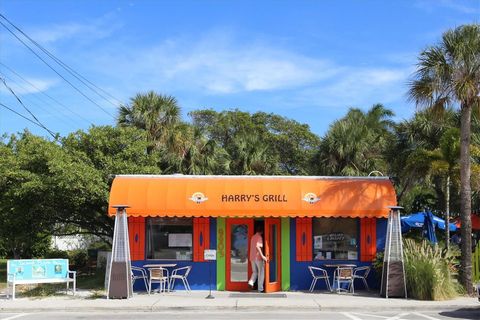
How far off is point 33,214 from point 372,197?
40.1ft

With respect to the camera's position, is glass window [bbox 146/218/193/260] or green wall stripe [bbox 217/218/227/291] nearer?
green wall stripe [bbox 217/218/227/291]

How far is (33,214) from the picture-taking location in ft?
66.9

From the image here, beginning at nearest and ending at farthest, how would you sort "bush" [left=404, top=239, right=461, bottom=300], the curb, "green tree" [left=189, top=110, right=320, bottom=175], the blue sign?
the curb
"bush" [left=404, top=239, right=461, bottom=300]
the blue sign
"green tree" [left=189, top=110, right=320, bottom=175]

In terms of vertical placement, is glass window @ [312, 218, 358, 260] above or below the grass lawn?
above

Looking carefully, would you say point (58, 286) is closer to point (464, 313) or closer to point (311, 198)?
point (311, 198)

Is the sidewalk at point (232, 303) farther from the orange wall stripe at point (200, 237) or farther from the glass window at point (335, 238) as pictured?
the glass window at point (335, 238)

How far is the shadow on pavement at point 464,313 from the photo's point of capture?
12453 mm

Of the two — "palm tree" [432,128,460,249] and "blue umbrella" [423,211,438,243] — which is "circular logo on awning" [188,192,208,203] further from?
"blue umbrella" [423,211,438,243]

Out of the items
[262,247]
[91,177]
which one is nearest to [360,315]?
[262,247]

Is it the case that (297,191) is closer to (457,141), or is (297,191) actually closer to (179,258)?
(179,258)

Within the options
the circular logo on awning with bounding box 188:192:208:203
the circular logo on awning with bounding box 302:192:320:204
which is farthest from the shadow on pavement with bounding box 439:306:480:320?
the circular logo on awning with bounding box 188:192:208:203

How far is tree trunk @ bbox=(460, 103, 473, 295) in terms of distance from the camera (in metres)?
15.6

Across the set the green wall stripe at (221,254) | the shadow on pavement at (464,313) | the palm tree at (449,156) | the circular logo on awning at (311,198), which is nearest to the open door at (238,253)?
the green wall stripe at (221,254)

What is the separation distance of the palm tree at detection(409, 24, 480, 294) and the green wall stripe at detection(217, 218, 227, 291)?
6.93 metres
